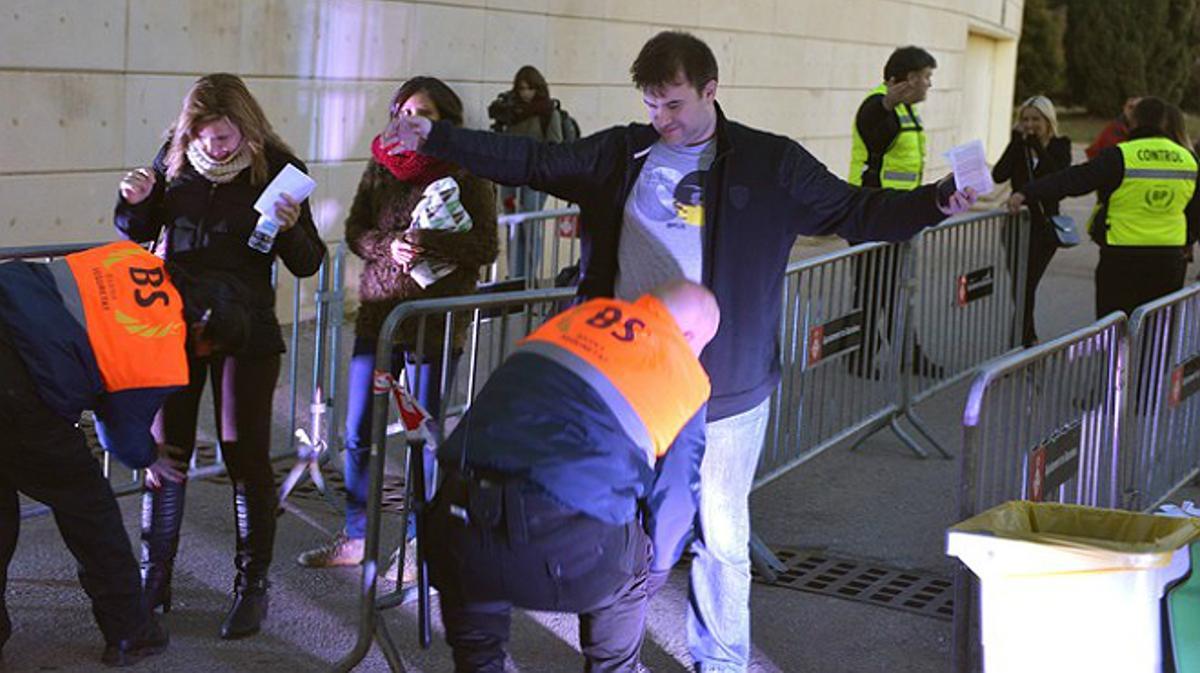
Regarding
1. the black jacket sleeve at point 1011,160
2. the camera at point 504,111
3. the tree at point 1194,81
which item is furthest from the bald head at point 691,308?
the tree at point 1194,81

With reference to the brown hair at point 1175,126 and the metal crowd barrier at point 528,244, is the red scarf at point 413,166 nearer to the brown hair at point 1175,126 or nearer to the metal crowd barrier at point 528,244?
the metal crowd barrier at point 528,244

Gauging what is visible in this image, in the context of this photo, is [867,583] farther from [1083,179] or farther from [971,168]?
[1083,179]

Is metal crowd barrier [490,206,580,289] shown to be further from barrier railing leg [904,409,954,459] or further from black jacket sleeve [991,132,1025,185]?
black jacket sleeve [991,132,1025,185]

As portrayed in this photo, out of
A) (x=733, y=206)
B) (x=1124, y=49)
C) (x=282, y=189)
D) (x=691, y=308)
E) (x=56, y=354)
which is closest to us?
(x=691, y=308)

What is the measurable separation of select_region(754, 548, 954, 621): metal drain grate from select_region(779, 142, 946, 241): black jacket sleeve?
180 centimetres

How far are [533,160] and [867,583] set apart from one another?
Result: 7.92 ft

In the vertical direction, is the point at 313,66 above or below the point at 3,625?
above

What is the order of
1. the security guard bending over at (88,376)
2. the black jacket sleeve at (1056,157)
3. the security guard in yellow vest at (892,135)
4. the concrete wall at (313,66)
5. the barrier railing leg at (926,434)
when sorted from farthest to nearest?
1. the black jacket sleeve at (1056,157)
2. the security guard in yellow vest at (892,135)
3. the concrete wall at (313,66)
4. the barrier railing leg at (926,434)
5. the security guard bending over at (88,376)

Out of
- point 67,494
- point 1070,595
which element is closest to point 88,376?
point 67,494

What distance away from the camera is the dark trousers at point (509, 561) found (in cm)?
389

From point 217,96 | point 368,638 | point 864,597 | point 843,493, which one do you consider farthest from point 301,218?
point 843,493

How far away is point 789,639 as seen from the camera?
5828mm

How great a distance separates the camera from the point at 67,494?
4.93 m

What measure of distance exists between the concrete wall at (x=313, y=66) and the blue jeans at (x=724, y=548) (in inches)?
190
